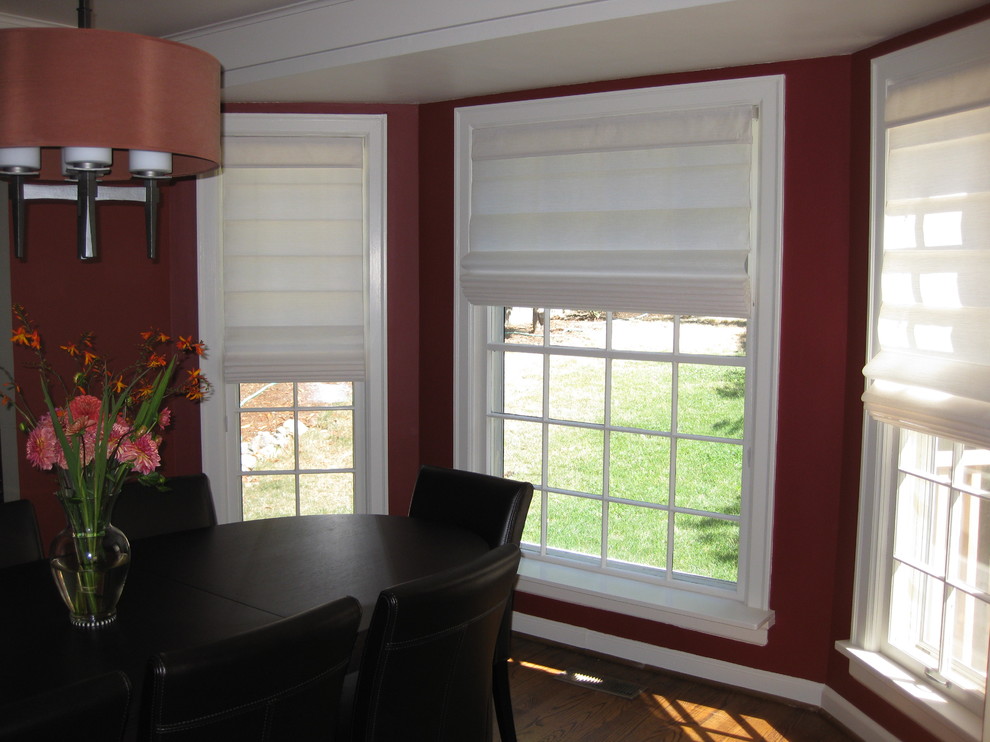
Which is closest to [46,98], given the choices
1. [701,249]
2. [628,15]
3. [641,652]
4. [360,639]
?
[360,639]

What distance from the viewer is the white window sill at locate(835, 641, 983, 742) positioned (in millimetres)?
2668

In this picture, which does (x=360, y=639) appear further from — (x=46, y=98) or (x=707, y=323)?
(x=707, y=323)

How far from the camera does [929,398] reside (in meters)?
2.72

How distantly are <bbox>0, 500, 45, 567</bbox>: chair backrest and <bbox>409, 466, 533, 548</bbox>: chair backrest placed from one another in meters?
1.23

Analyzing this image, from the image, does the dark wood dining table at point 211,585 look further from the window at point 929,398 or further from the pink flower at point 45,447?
the window at point 929,398

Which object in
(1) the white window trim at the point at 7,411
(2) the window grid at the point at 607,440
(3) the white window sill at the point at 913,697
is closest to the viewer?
(3) the white window sill at the point at 913,697

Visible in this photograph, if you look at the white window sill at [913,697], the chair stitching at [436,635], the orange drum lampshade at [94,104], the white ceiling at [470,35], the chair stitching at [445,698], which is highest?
the white ceiling at [470,35]

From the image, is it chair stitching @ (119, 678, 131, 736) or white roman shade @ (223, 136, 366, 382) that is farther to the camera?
white roman shade @ (223, 136, 366, 382)

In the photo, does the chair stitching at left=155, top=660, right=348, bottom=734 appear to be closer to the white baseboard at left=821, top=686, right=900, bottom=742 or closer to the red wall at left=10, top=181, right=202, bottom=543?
the white baseboard at left=821, top=686, right=900, bottom=742

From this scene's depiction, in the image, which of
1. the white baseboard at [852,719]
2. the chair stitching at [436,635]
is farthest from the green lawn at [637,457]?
the chair stitching at [436,635]

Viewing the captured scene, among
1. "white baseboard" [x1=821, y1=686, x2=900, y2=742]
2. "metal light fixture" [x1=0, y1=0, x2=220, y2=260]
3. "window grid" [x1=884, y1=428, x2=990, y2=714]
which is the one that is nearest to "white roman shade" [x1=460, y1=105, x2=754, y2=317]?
"window grid" [x1=884, y1=428, x2=990, y2=714]

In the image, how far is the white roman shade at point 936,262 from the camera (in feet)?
8.41

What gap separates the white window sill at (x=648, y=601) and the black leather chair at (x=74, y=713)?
252 cm

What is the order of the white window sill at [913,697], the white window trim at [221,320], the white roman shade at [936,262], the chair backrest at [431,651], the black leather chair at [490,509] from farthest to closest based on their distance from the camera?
the white window trim at [221,320], the black leather chair at [490,509], the white window sill at [913,697], the white roman shade at [936,262], the chair backrest at [431,651]
